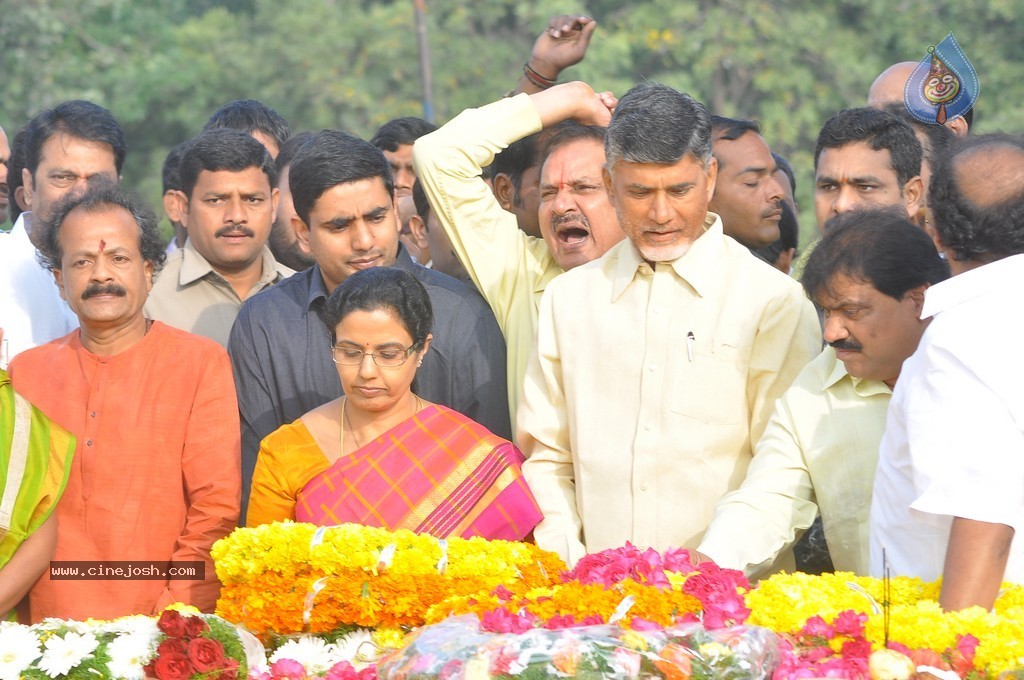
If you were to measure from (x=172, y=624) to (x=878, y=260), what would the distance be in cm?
215

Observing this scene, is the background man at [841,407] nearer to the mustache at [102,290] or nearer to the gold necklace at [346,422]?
the gold necklace at [346,422]

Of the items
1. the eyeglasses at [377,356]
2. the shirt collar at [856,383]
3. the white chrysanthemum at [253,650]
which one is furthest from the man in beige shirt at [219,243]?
the shirt collar at [856,383]

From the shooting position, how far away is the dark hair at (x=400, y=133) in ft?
24.0

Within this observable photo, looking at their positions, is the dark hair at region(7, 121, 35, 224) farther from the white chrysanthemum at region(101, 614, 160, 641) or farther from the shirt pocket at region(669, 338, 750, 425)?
the shirt pocket at region(669, 338, 750, 425)

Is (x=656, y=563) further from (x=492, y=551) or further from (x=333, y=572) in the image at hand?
(x=333, y=572)

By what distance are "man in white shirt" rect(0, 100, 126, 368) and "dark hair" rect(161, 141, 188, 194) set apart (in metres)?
0.23

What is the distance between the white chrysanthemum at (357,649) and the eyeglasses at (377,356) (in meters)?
0.88

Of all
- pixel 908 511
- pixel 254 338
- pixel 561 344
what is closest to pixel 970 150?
pixel 908 511

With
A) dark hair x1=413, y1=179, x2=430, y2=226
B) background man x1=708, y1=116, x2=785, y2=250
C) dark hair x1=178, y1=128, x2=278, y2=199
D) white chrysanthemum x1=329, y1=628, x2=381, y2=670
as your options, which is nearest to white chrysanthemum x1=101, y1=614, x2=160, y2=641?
white chrysanthemum x1=329, y1=628, x2=381, y2=670

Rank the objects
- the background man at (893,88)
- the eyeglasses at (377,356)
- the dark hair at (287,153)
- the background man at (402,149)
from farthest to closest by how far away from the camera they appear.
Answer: the background man at (402,149)
the dark hair at (287,153)
the background man at (893,88)
the eyeglasses at (377,356)

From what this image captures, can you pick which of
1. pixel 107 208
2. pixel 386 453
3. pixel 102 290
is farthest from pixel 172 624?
pixel 107 208

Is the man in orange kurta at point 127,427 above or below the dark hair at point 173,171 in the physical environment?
below

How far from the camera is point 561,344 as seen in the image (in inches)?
171

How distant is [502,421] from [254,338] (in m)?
0.92
